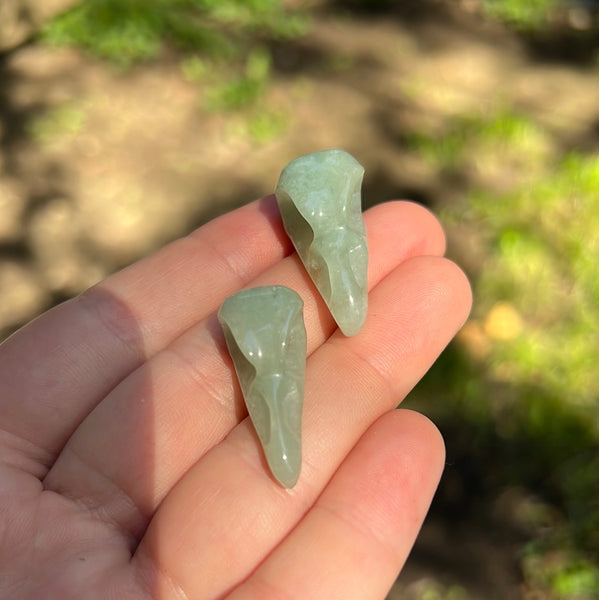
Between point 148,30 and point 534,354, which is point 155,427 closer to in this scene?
point 534,354

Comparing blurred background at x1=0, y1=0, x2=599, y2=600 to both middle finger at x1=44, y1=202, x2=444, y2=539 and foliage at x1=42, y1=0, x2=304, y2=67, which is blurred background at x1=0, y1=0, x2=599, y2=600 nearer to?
foliage at x1=42, y1=0, x2=304, y2=67

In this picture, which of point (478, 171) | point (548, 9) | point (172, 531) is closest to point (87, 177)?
point (478, 171)

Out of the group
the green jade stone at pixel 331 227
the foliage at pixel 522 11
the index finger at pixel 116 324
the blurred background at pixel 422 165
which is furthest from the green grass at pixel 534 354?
the foliage at pixel 522 11

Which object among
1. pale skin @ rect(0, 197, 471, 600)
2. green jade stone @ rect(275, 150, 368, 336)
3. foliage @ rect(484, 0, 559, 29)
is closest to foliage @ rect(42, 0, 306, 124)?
foliage @ rect(484, 0, 559, 29)

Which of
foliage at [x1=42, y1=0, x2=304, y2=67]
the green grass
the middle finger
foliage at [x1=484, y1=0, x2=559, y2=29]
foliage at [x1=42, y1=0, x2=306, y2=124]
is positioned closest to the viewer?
the middle finger

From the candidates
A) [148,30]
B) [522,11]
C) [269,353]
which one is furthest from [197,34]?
[269,353]

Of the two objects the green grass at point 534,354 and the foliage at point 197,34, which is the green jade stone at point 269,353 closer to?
A: the green grass at point 534,354
